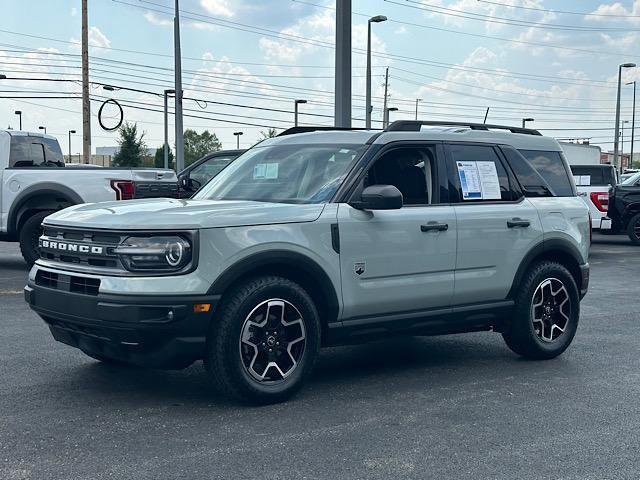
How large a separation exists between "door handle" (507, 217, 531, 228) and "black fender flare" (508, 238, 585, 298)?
0.69 ft

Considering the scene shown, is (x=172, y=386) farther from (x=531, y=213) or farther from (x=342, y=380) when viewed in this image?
(x=531, y=213)

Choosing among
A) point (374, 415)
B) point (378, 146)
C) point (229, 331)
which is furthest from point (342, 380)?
point (378, 146)

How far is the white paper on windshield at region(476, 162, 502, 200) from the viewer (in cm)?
670

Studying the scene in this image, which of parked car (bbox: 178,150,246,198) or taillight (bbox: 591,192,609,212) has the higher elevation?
parked car (bbox: 178,150,246,198)

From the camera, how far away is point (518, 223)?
6.74m

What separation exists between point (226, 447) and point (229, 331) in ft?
2.71

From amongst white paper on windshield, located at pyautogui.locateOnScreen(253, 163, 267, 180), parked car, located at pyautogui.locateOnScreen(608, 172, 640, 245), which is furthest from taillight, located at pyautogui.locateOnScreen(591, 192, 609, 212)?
white paper on windshield, located at pyautogui.locateOnScreen(253, 163, 267, 180)

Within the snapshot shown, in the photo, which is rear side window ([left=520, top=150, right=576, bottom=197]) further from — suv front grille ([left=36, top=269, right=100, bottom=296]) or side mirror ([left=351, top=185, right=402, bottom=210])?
suv front grille ([left=36, top=269, right=100, bottom=296])

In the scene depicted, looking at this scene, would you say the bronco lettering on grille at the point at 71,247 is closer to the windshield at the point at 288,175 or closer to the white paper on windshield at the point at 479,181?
the windshield at the point at 288,175

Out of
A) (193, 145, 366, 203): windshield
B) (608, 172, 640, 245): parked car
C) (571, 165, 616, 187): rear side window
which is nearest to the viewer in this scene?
(193, 145, 366, 203): windshield

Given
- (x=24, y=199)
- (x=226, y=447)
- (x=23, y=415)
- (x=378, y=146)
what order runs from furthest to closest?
1. (x=24, y=199)
2. (x=378, y=146)
3. (x=23, y=415)
4. (x=226, y=447)

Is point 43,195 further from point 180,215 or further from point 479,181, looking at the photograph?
point 180,215

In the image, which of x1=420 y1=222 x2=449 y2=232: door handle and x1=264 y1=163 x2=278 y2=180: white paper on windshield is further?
x1=264 y1=163 x2=278 y2=180: white paper on windshield

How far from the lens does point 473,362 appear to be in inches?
273
